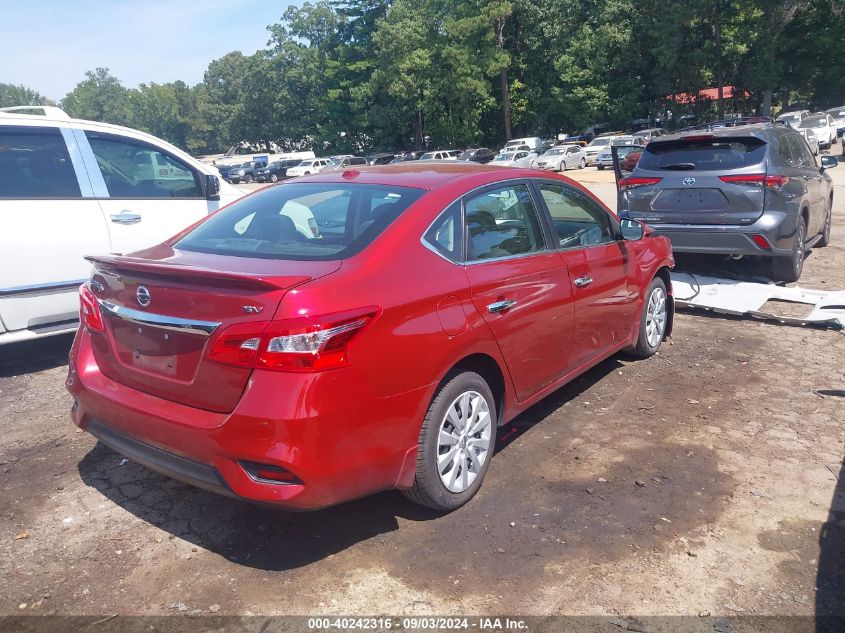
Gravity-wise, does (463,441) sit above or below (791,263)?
above

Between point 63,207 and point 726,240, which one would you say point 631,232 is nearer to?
point 726,240

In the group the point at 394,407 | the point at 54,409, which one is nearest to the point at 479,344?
the point at 394,407

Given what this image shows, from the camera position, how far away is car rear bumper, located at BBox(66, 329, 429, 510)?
279 cm

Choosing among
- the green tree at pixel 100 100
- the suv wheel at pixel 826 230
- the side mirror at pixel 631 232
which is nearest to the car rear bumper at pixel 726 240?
the side mirror at pixel 631 232

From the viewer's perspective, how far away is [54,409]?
504cm

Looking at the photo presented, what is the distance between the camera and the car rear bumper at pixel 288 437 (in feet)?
9.14

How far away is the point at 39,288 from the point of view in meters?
5.52

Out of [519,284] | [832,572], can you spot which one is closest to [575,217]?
[519,284]

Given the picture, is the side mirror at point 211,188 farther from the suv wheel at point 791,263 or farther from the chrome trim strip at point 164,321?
the suv wheel at point 791,263

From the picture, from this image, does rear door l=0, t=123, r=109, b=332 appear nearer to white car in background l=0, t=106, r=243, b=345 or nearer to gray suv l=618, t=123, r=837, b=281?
white car in background l=0, t=106, r=243, b=345

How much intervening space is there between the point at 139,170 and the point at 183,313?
3.98 m

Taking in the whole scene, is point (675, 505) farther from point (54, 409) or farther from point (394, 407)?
point (54, 409)

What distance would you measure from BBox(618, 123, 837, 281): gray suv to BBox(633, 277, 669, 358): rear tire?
1.34m

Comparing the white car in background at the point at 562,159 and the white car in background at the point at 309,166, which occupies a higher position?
the white car in background at the point at 309,166
